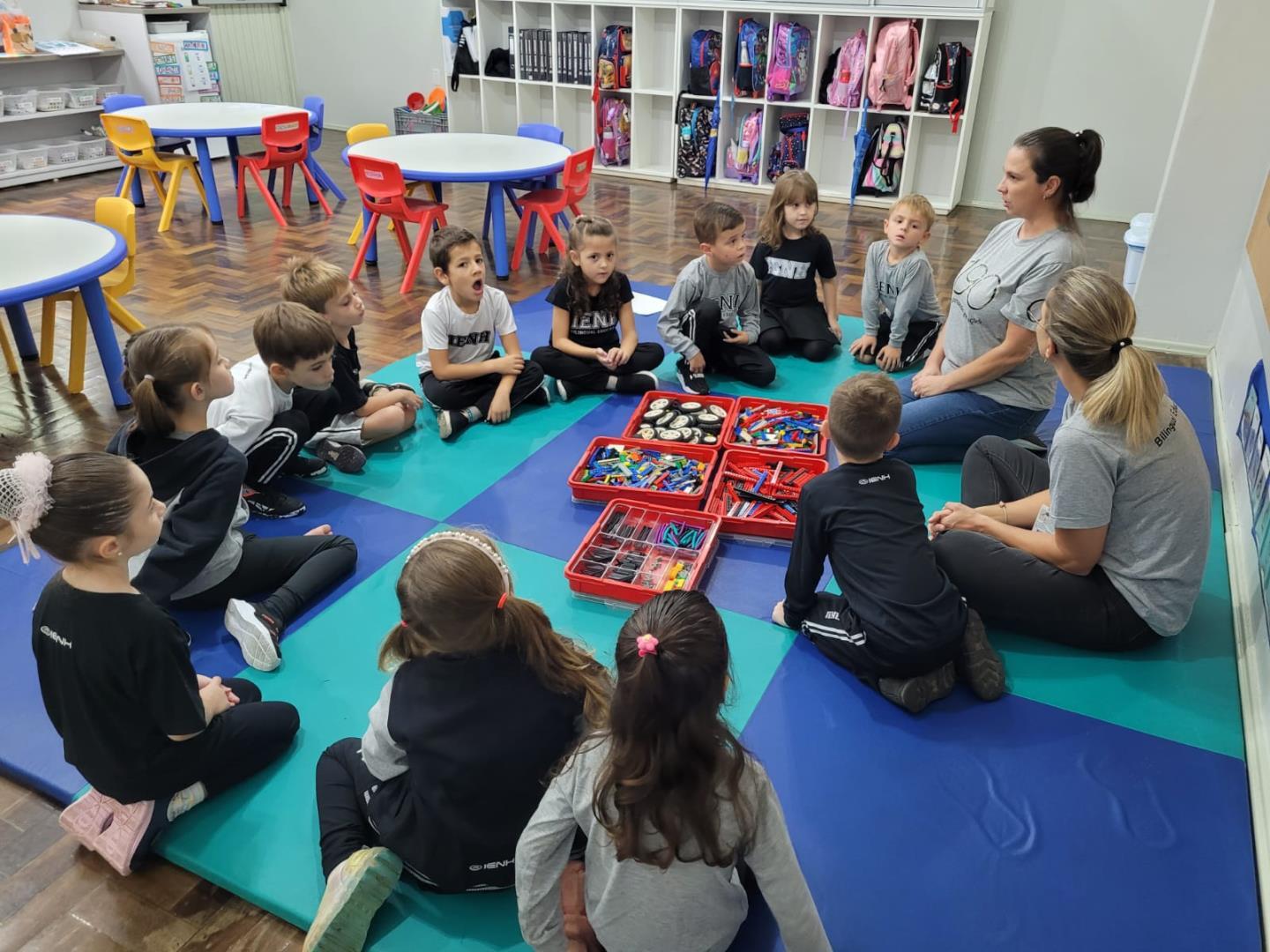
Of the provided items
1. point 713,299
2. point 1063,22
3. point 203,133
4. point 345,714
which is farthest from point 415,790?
point 1063,22

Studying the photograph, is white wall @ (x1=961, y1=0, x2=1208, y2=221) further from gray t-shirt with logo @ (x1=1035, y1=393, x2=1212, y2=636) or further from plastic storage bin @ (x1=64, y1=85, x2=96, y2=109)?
plastic storage bin @ (x1=64, y1=85, x2=96, y2=109)

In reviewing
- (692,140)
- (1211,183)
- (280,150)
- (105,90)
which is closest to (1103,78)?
(1211,183)

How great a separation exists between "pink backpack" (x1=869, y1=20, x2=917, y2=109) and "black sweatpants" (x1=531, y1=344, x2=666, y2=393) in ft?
13.0

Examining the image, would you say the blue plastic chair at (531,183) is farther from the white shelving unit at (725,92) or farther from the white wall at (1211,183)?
the white wall at (1211,183)

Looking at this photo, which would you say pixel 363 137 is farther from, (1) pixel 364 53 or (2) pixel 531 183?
(1) pixel 364 53

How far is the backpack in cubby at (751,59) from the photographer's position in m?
6.90

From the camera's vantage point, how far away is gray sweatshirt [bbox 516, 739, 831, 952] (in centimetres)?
131

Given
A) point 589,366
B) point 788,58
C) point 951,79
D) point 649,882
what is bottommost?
point 589,366

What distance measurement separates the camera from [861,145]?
6688 millimetres

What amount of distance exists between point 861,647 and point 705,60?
627cm

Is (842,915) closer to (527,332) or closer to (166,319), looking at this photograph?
(527,332)

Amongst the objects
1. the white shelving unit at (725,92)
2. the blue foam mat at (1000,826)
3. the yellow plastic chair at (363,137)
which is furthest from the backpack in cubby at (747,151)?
the blue foam mat at (1000,826)

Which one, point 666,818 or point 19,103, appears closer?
point 666,818

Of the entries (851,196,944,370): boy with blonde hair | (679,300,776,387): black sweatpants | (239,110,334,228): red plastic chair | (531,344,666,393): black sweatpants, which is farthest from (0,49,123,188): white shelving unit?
(851,196,944,370): boy with blonde hair
